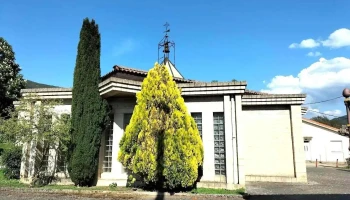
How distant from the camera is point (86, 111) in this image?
11102 millimetres

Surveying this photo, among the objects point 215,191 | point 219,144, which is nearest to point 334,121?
point 219,144

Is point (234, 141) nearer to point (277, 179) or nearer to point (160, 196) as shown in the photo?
point (160, 196)

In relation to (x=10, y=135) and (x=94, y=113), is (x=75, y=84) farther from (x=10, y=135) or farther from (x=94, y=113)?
(x=10, y=135)

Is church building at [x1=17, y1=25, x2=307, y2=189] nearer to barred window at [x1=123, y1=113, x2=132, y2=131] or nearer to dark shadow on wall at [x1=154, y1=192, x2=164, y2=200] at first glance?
barred window at [x1=123, y1=113, x2=132, y2=131]

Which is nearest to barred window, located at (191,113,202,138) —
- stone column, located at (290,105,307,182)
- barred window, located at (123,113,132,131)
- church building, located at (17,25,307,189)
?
church building, located at (17,25,307,189)

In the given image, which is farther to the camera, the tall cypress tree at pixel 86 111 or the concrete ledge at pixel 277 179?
the concrete ledge at pixel 277 179

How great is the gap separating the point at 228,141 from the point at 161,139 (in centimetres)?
286

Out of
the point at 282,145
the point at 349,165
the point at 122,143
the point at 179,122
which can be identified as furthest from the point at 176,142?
the point at 349,165

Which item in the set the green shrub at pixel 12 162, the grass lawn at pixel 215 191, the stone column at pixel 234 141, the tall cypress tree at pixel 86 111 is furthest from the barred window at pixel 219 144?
the green shrub at pixel 12 162

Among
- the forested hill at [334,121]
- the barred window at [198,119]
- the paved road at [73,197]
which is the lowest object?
the paved road at [73,197]

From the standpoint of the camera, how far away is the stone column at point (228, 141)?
10.7 m

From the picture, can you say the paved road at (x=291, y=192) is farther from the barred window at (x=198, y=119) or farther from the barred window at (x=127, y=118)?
the barred window at (x=127, y=118)

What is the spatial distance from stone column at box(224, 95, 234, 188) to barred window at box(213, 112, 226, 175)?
33 centimetres

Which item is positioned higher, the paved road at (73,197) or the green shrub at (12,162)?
the green shrub at (12,162)
